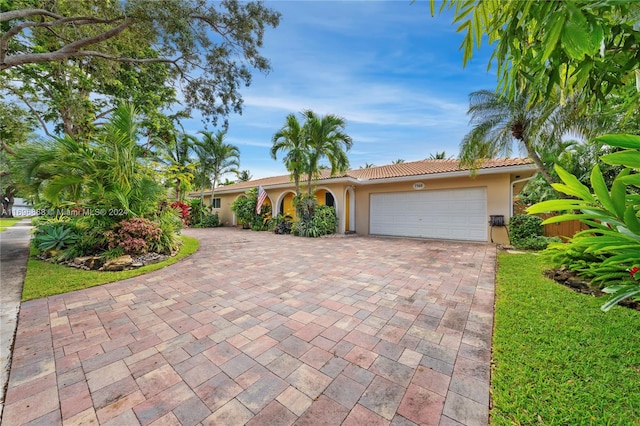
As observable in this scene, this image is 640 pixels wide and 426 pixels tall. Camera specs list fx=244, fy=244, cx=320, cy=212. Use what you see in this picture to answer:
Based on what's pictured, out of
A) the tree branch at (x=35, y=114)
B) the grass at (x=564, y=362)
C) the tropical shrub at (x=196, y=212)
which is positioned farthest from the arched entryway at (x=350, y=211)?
the tree branch at (x=35, y=114)

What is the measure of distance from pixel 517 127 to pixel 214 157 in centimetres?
1743

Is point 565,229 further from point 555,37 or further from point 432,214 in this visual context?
point 555,37

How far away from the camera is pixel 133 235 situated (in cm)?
644

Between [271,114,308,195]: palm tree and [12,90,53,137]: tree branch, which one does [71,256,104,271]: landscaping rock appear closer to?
[271,114,308,195]: palm tree

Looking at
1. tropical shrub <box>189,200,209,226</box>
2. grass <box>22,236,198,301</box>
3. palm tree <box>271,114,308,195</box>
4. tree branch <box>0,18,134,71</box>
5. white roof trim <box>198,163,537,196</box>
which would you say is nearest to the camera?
grass <box>22,236,198,301</box>

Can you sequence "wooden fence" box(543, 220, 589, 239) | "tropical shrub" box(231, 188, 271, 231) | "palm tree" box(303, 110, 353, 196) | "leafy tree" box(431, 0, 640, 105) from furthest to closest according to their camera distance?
"tropical shrub" box(231, 188, 271, 231) → "palm tree" box(303, 110, 353, 196) → "wooden fence" box(543, 220, 589, 239) → "leafy tree" box(431, 0, 640, 105)

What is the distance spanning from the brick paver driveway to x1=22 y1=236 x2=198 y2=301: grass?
0.39 meters

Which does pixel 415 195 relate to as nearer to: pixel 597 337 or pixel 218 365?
pixel 597 337

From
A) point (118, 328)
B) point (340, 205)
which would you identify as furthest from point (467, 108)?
point (118, 328)

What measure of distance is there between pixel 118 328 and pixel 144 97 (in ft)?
36.8

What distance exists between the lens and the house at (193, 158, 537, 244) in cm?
991

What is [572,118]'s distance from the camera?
268 inches

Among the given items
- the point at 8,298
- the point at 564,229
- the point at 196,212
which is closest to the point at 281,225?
the point at 196,212

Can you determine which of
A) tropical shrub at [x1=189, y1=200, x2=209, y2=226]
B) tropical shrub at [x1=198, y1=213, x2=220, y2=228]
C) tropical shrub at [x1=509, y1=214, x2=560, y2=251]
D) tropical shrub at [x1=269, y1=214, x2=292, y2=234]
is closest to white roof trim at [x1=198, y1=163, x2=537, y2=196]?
tropical shrub at [x1=509, y1=214, x2=560, y2=251]
